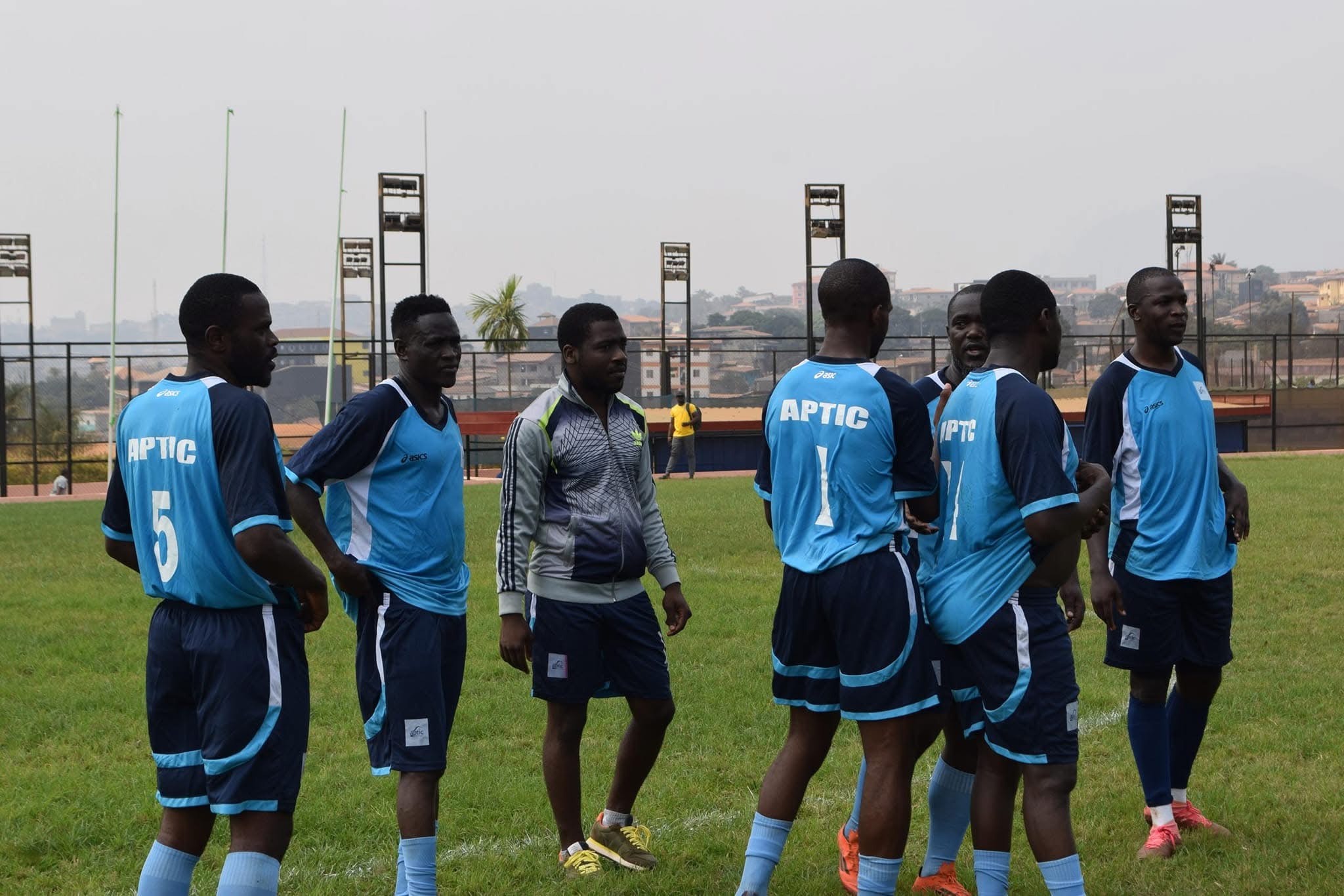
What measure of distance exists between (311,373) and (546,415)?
205 ft


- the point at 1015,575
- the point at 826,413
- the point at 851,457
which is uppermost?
the point at 826,413

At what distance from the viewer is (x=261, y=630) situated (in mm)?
3766

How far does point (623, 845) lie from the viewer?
511 centimetres

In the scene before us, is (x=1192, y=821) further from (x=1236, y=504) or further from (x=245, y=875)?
(x=245, y=875)

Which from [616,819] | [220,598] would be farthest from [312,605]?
[616,819]

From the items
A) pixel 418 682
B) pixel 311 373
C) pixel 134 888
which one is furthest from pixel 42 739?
pixel 311 373

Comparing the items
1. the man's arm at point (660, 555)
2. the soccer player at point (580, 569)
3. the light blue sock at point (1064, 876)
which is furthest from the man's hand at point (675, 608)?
the light blue sock at point (1064, 876)

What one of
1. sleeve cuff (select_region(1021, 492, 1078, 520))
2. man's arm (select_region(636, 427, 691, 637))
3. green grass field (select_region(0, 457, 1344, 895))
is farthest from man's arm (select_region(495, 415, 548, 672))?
sleeve cuff (select_region(1021, 492, 1078, 520))

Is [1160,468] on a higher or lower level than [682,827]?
higher

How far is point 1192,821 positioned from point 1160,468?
1405mm

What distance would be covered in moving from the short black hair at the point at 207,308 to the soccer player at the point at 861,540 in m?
1.69

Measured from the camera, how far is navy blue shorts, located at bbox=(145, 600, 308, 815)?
12.0ft

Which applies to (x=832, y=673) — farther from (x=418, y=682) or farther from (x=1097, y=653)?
(x=1097, y=653)

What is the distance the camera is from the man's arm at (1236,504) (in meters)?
5.39
